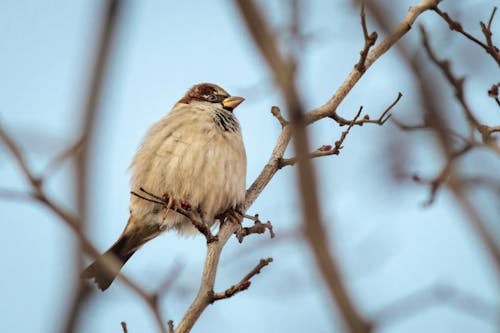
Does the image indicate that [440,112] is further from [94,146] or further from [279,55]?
[94,146]

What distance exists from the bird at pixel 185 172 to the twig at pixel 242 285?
4.54 feet

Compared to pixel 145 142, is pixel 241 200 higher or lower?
lower

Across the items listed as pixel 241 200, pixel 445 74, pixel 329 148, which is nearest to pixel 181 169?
pixel 241 200

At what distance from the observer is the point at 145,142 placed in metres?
5.34

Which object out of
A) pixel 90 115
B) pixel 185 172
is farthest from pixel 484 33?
pixel 90 115

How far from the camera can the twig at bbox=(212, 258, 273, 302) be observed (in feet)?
10.3

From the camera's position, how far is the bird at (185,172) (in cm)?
473

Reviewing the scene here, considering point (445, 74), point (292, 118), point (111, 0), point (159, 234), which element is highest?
point (159, 234)

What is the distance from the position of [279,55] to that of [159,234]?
4.22m

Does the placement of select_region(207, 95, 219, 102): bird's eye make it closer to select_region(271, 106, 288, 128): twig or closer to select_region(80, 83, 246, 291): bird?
select_region(80, 83, 246, 291): bird

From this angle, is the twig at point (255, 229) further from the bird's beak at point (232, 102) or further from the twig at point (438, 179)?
the bird's beak at point (232, 102)

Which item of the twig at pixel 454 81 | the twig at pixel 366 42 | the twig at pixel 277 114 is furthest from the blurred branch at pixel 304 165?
the twig at pixel 277 114

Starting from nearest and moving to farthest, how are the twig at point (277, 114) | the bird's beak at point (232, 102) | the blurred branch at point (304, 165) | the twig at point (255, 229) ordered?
the blurred branch at point (304, 165) < the twig at point (255, 229) < the twig at point (277, 114) < the bird's beak at point (232, 102)

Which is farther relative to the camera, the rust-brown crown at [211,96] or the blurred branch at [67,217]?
the rust-brown crown at [211,96]
